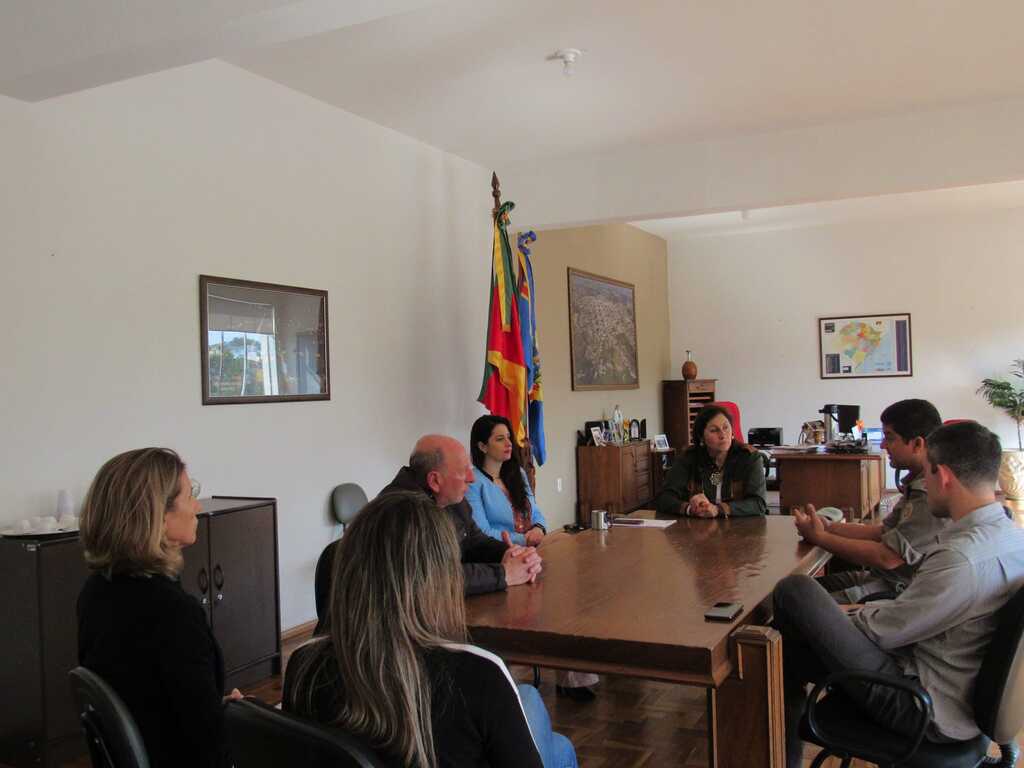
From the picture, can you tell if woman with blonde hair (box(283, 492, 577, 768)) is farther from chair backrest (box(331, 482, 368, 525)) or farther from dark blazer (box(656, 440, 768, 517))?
chair backrest (box(331, 482, 368, 525))

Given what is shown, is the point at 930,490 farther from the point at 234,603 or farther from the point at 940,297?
the point at 940,297

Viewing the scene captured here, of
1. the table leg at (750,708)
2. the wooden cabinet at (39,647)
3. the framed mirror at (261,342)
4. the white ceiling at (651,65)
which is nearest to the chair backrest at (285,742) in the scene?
the table leg at (750,708)

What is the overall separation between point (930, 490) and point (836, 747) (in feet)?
2.30

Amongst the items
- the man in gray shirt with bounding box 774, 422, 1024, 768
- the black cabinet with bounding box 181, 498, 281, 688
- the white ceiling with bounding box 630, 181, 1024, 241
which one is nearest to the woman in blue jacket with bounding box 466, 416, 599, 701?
the black cabinet with bounding box 181, 498, 281, 688

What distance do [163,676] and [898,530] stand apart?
7.61 feet

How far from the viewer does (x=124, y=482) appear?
1.90 metres

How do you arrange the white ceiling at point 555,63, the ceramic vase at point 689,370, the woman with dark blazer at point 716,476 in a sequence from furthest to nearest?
the ceramic vase at point 689,370 → the woman with dark blazer at point 716,476 → the white ceiling at point 555,63

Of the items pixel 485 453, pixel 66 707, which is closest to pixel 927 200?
pixel 485 453

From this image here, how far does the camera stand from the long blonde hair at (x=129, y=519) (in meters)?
1.86

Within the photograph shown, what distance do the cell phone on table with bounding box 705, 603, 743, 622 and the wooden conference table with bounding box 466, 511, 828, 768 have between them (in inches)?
0.9

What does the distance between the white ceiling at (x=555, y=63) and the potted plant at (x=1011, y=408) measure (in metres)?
4.35

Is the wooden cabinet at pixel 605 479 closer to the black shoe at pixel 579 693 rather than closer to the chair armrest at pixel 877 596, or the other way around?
the black shoe at pixel 579 693

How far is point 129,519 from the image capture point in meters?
1.88

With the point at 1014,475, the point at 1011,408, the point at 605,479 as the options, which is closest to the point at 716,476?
the point at 605,479
